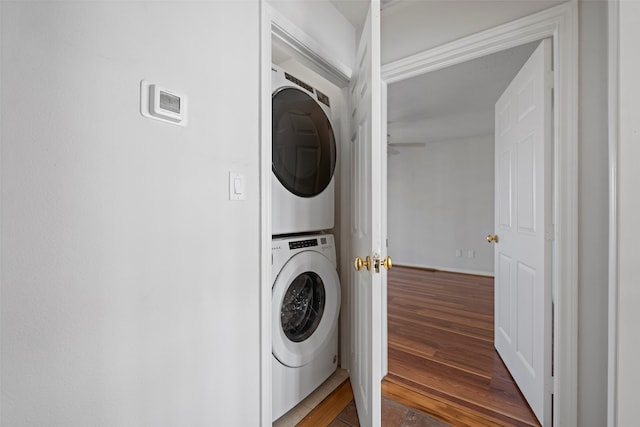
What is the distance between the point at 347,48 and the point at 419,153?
411 cm

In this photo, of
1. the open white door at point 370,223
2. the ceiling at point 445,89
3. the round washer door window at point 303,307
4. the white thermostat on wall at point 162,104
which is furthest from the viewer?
the ceiling at point 445,89

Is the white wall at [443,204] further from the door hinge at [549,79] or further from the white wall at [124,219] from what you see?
the white wall at [124,219]

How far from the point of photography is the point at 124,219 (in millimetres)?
748

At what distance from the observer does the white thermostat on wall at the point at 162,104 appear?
2.57ft

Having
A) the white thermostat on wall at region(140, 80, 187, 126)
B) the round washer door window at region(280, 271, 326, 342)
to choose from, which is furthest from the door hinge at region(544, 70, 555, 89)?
the white thermostat on wall at region(140, 80, 187, 126)

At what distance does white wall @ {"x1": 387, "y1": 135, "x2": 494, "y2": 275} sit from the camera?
4.82 m

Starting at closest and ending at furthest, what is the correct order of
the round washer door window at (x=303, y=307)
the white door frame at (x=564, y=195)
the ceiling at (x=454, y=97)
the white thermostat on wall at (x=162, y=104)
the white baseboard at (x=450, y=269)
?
the white thermostat on wall at (x=162, y=104) < the white door frame at (x=564, y=195) < the round washer door window at (x=303, y=307) < the ceiling at (x=454, y=97) < the white baseboard at (x=450, y=269)

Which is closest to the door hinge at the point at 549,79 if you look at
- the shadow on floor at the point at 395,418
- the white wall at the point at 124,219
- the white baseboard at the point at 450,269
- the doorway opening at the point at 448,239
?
the doorway opening at the point at 448,239
